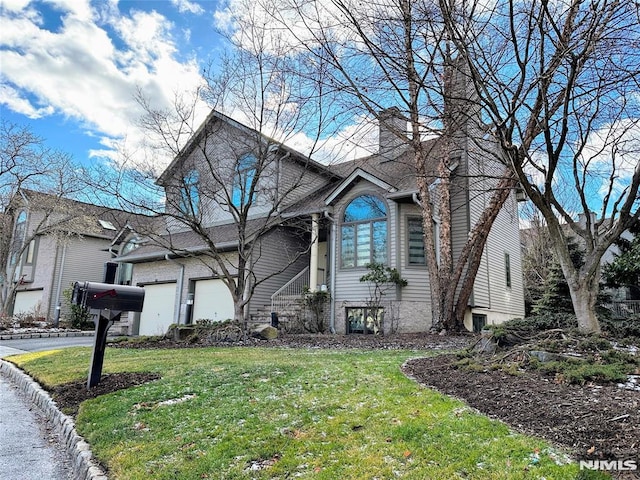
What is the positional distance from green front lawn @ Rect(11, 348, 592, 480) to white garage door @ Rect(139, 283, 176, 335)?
12565mm

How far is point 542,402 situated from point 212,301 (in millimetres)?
14307

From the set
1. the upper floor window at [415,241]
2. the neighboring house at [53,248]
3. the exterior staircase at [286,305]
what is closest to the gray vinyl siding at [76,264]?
the neighboring house at [53,248]

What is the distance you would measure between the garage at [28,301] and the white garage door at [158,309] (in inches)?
372

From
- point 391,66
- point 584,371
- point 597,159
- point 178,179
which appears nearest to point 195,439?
point 584,371

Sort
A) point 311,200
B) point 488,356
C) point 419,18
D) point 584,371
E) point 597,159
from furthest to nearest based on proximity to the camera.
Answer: point 311,200 → point 597,159 → point 488,356 → point 419,18 → point 584,371

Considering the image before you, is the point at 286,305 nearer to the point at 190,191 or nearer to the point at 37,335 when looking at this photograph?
the point at 190,191

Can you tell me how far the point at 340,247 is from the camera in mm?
Result: 14828

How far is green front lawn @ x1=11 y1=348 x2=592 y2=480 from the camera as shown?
3014mm

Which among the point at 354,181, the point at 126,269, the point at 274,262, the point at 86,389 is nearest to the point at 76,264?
the point at 126,269

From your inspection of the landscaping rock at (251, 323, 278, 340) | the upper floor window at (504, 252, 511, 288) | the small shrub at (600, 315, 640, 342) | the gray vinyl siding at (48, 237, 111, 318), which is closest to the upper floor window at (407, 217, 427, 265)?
the landscaping rock at (251, 323, 278, 340)

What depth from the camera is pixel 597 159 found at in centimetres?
756

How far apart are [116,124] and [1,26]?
12.6 feet

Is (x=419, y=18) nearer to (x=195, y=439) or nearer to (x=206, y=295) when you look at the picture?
(x=195, y=439)

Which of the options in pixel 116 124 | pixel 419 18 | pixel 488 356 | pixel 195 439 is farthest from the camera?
pixel 116 124
